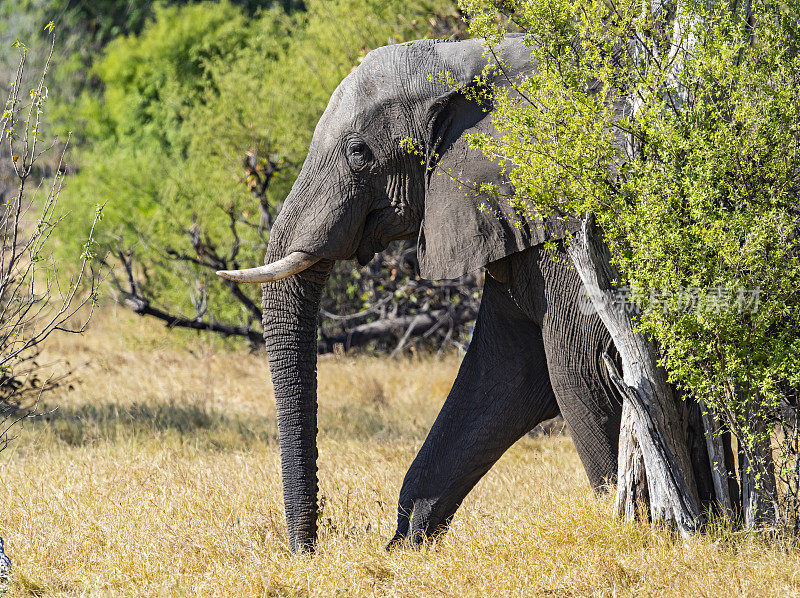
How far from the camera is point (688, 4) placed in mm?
3869

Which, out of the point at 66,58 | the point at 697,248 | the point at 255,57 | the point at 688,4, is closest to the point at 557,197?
the point at 697,248

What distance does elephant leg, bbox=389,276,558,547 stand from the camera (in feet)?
15.9

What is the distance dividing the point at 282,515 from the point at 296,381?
3.37ft

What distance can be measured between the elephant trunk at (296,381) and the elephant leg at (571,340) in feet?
3.09

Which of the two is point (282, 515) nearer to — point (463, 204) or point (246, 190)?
point (463, 204)

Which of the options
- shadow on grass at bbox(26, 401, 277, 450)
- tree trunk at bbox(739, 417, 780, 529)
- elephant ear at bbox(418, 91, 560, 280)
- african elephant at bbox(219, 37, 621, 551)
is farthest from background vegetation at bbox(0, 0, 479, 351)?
tree trunk at bbox(739, 417, 780, 529)

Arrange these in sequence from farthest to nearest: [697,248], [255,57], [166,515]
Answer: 1. [255,57]
2. [166,515]
3. [697,248]

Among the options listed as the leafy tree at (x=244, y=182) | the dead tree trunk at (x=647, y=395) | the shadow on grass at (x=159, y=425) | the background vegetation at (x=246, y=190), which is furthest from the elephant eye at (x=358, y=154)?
the leafy tree at (x=244, y=182)

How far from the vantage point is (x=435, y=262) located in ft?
15.2

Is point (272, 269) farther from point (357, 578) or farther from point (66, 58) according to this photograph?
point (66, 58)

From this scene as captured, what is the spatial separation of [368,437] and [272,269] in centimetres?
347

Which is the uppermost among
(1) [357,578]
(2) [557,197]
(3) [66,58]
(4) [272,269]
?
(3) [66,58]

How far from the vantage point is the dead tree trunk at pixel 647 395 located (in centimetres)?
414

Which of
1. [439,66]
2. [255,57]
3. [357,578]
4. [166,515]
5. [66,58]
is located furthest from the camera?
[66,58]
